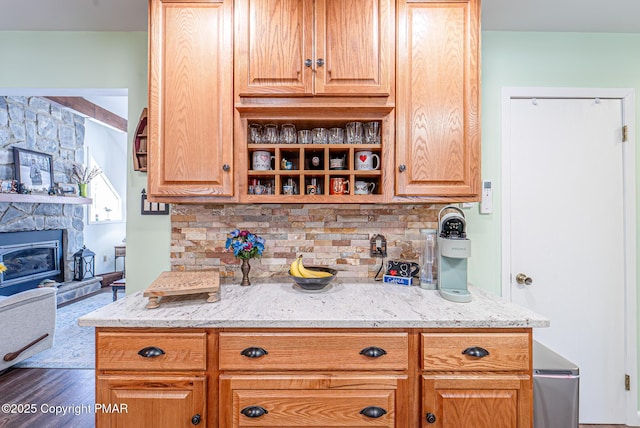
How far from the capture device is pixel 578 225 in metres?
1.81

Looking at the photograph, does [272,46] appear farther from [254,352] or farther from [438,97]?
[254,352]

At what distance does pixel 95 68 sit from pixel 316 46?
4.90 ft

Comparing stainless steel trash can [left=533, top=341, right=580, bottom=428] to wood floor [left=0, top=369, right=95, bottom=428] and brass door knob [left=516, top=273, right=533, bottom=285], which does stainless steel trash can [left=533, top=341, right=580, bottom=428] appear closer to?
brass door knob [left=516, top=273, right=533, bottom=285]

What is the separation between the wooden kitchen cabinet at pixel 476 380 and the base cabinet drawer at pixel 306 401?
0.17 meters

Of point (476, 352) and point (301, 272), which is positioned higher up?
point (301, 272)

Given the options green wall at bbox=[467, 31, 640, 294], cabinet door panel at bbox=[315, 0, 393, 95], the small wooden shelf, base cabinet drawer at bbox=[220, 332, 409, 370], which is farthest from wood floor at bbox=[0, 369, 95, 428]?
Answer: green wall at bbox=[467, 31, 640, 294]

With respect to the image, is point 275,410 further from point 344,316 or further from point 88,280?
point 88,280

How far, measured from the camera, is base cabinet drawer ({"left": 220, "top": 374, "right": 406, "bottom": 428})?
1.16 meters

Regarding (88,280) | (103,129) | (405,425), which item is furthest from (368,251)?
(103,129)

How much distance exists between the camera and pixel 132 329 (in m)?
1.18

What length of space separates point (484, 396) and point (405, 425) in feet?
1.14

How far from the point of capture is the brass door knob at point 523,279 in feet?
5.94

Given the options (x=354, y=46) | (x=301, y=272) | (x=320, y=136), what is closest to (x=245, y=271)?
(x=301, y=272)

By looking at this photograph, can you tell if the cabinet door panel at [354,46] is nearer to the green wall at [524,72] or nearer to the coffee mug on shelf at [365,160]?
the coffee mug on shelf at [365,160]
